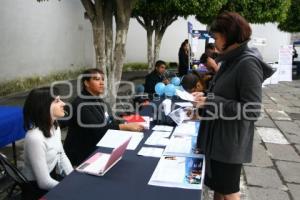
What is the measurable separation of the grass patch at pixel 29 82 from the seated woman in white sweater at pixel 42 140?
723 cm

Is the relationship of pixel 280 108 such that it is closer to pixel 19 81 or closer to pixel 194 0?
pixel 194 0

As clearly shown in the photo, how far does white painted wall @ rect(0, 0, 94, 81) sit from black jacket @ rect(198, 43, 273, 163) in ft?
27.8

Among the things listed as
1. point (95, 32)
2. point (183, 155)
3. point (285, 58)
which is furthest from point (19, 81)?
point (285, 58)

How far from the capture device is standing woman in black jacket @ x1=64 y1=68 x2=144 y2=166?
9.68ft

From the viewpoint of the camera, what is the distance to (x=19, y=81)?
10047 mm

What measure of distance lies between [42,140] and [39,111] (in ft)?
0.70

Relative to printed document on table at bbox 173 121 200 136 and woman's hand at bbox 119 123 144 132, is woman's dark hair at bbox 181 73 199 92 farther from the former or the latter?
woman's hand at bbox 119 123 144 132

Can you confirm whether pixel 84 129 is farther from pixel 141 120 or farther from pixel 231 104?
pixel 231 104

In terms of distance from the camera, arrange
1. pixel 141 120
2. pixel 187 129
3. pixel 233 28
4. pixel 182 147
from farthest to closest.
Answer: pixel 141 120, pixel 187 129, pixel 182 147, pixel 233 28

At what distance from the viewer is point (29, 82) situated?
34.7 ft

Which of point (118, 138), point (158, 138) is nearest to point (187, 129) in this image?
point (158, 138)

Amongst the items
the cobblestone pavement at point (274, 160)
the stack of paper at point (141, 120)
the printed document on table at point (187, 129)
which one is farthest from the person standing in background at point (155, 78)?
the printed document on table at point (187, 129)

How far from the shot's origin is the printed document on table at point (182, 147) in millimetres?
2410

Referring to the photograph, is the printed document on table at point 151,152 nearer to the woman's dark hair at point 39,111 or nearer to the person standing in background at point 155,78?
the woman's dark hair at point 39,111
